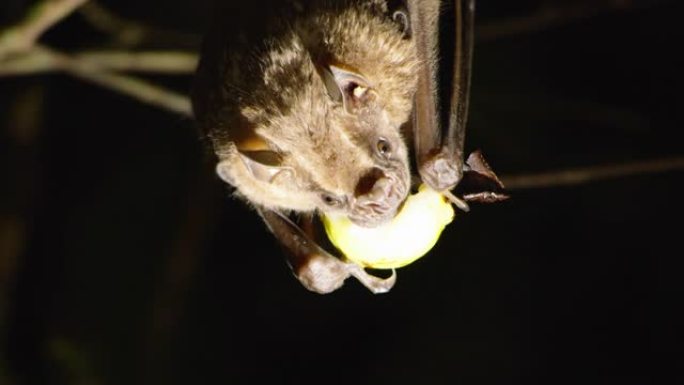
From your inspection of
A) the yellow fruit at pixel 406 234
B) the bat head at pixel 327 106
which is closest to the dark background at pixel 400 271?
the bat head at pixel 327 106

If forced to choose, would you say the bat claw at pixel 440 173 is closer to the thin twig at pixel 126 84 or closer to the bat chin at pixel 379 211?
the bat chin at pixel 379 211

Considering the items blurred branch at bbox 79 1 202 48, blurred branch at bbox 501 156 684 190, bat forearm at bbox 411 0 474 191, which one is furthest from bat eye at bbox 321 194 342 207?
blurred branch at bbox 79 1 202 48

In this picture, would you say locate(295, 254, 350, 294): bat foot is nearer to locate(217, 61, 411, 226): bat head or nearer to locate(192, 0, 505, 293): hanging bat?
locate(192, 0, 505, 293): hanging bat

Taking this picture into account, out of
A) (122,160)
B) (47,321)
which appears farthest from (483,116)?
(47,321)

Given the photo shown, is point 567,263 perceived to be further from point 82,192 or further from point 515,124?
point 82,192

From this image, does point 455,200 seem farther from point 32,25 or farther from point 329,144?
point 32,25
